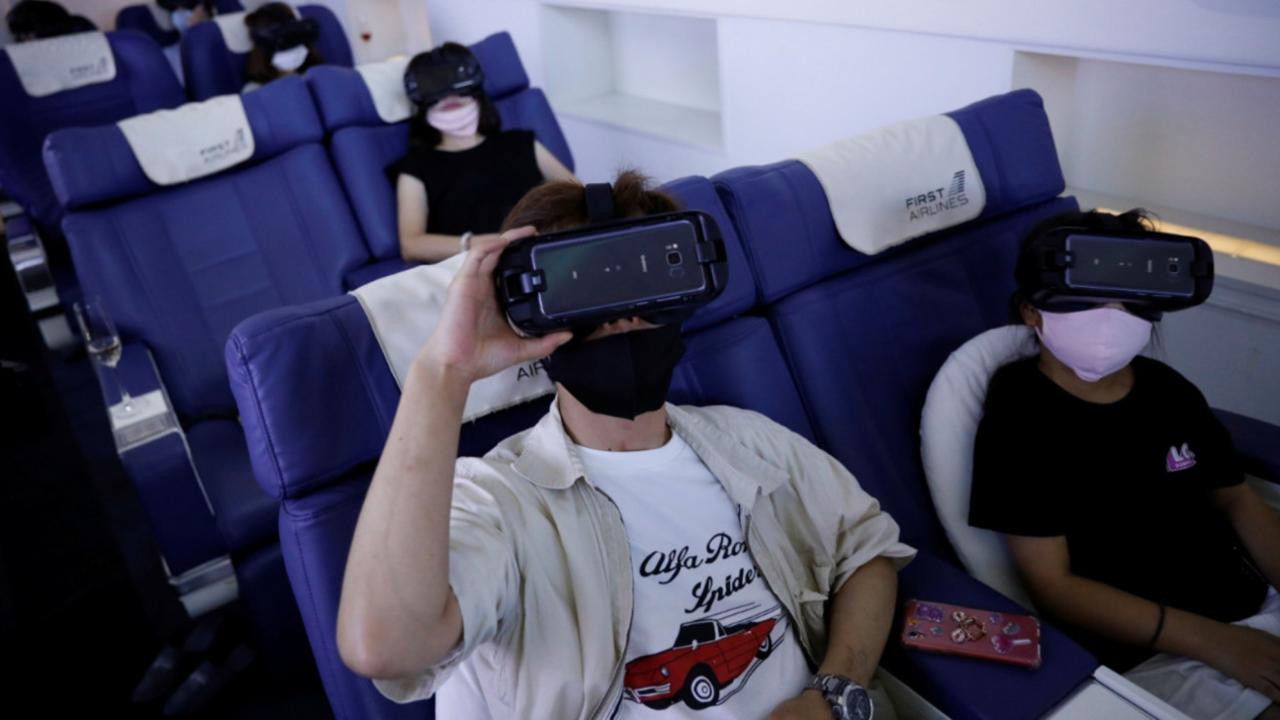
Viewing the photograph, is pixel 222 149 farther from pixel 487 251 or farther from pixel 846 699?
pixel 846 699

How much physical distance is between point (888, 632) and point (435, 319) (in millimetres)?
712

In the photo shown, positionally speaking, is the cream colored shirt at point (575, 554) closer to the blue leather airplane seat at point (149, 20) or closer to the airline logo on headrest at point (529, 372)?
the airline logo on headrest at point (529, 372)

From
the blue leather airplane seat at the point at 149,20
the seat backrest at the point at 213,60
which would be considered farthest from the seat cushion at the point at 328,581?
the blue leather airplane seat at the point at 149,20

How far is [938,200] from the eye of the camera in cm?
161

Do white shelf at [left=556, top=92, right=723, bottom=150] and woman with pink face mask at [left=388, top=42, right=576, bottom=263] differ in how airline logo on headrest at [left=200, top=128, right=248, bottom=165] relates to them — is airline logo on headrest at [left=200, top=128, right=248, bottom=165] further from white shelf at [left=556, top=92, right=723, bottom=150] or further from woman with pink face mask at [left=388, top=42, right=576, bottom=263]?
white shelf at [left=556, top=92, right=723, bottom=150]

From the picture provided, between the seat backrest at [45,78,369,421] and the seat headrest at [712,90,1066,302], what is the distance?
1293 millimetres

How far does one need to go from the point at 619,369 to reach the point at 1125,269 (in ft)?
2.39

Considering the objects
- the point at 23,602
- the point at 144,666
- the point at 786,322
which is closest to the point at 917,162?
the point at 786,322

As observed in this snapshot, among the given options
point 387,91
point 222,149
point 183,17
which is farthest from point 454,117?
point 183,17

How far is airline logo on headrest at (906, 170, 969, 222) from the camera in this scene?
1.59 meters

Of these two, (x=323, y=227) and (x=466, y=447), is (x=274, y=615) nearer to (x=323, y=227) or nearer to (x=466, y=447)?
(x=466, y=447)

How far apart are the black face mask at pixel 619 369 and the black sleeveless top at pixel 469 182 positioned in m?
1.60

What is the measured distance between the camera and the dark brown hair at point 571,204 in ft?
3.43

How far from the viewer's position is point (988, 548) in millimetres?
1371
